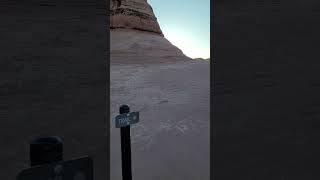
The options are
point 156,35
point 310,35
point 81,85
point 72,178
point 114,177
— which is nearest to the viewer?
point 72,178

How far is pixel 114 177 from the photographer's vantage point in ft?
26.6

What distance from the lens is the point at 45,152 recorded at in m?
1.73

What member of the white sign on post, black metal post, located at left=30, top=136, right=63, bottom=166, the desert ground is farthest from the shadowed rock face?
black metal post, located at left=30, top=136, right=63, bottom=166

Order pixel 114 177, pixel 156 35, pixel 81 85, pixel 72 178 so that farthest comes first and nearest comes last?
pixel 156 35 → pixel 114 177 → pixel 81 85 → pixel 72 178

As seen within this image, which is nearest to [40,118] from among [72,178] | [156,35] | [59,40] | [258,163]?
[59,40]

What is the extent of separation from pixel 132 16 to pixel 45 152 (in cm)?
3387

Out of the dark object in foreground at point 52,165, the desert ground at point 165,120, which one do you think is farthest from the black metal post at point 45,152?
the desert ground at point 165,120

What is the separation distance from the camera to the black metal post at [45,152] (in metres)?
1.71

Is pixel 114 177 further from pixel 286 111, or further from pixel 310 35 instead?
pixel 310 35

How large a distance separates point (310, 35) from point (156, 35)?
29.2m

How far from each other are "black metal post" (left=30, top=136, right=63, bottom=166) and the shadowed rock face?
108 ft

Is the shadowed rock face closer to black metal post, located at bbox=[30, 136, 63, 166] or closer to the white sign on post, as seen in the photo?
the white sign on post

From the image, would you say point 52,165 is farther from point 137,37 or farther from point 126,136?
point 137,37

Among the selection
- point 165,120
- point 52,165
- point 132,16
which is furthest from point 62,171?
point 132,16
